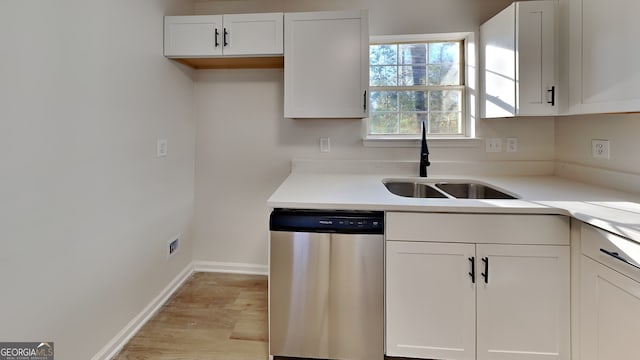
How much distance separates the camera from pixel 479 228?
150 cm

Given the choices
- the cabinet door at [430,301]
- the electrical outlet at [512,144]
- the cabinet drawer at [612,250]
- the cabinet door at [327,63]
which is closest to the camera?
the cabinet drawer at [612,250]

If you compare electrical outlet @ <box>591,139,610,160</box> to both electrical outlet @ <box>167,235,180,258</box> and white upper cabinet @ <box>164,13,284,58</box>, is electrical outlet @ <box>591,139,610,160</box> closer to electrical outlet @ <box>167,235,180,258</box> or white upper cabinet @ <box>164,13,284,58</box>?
white upper cabinet @ <box>164,13,284,58</box>

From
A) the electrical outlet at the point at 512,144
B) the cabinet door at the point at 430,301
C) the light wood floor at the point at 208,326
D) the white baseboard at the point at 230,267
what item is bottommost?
the light wood floor at the point at 208,326

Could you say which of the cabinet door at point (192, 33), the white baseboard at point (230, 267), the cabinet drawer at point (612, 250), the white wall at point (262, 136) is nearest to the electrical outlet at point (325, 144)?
the white wall at point (262, 136)

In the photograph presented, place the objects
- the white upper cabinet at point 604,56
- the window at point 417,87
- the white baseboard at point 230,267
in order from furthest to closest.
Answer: the white baseboard at point 230,267 → the window at point 417,87 → the white upper cabinet at point 604,56

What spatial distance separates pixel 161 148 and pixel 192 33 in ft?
2.74

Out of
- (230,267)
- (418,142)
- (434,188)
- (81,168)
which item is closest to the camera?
(81,168)

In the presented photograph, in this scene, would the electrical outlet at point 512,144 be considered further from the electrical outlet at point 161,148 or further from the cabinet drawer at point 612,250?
the electrical outlet at point 161,148

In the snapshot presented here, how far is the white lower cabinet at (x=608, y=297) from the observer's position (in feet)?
3.79

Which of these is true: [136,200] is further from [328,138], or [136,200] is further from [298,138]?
[328,138]

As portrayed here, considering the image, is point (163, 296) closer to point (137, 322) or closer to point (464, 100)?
point (137, 322)

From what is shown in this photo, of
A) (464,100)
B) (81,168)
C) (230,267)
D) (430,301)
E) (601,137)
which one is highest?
(464,100)

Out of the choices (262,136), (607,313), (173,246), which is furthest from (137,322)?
(607,313)

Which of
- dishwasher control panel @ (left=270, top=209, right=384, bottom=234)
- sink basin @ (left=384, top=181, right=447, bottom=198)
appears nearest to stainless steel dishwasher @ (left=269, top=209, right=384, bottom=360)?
dishwasher control panel @ (left=270, top=209, right=384, bottom=234)
